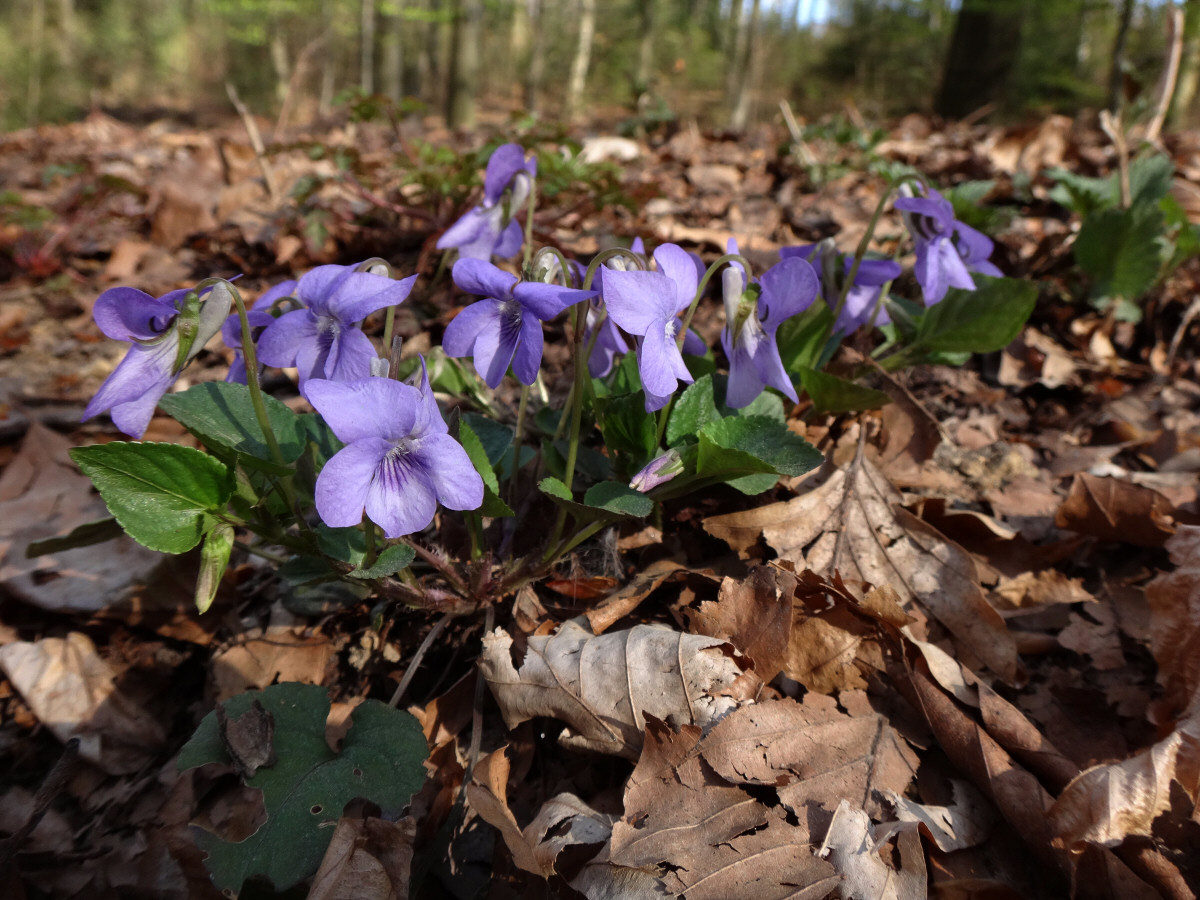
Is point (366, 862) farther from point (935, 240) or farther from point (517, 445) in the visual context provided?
point (935, 240)

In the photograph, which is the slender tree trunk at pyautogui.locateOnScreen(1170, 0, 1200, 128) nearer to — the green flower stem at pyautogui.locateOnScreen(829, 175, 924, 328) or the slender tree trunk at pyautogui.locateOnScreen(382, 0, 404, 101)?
the green flower stem at pyautogui.locateOnScreen(829, 175, 924, 328)

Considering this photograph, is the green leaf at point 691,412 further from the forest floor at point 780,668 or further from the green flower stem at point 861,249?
the green flower stem at point 861,249

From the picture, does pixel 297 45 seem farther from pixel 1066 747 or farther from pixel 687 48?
pixel 1066 747

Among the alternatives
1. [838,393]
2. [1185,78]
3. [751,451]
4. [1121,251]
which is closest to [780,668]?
[751,451]

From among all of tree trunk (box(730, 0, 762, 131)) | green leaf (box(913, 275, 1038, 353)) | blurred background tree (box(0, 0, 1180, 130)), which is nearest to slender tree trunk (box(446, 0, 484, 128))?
blurred background tree (box(0, 0, 1180, 130))

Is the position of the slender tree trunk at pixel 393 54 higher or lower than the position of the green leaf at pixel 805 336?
higher

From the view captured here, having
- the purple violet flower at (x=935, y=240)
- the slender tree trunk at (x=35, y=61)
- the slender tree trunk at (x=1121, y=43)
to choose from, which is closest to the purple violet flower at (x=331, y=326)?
the purple violet flower at (x=935, y=240)
